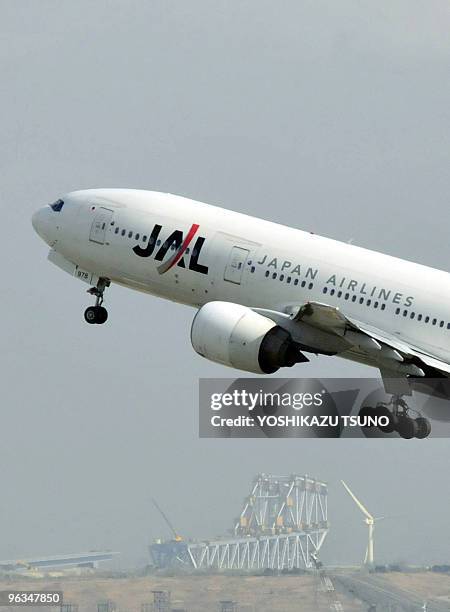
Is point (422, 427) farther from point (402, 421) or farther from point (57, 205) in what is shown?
point (57, 205)

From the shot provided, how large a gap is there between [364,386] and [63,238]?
1159 cm

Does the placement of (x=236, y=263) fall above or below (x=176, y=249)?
below

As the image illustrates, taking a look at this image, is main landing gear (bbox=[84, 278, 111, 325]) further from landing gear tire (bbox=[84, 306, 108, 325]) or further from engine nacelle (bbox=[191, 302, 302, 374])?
engine nacelle (bbox=[191, 302, 302, 374])

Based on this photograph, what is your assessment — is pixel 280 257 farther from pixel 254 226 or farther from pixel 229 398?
pixel 229 398

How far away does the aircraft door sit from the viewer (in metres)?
60.5

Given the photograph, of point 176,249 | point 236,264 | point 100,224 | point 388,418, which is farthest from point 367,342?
point 100,224

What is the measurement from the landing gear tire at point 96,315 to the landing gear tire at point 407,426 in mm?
12252

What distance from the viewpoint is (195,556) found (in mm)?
64188

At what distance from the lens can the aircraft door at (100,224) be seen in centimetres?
6053

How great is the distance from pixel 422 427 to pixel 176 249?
9786 mm

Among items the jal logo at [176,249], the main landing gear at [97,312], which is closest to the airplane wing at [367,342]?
the jal logo at [176,249]

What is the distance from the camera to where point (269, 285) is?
56656 millimetres
